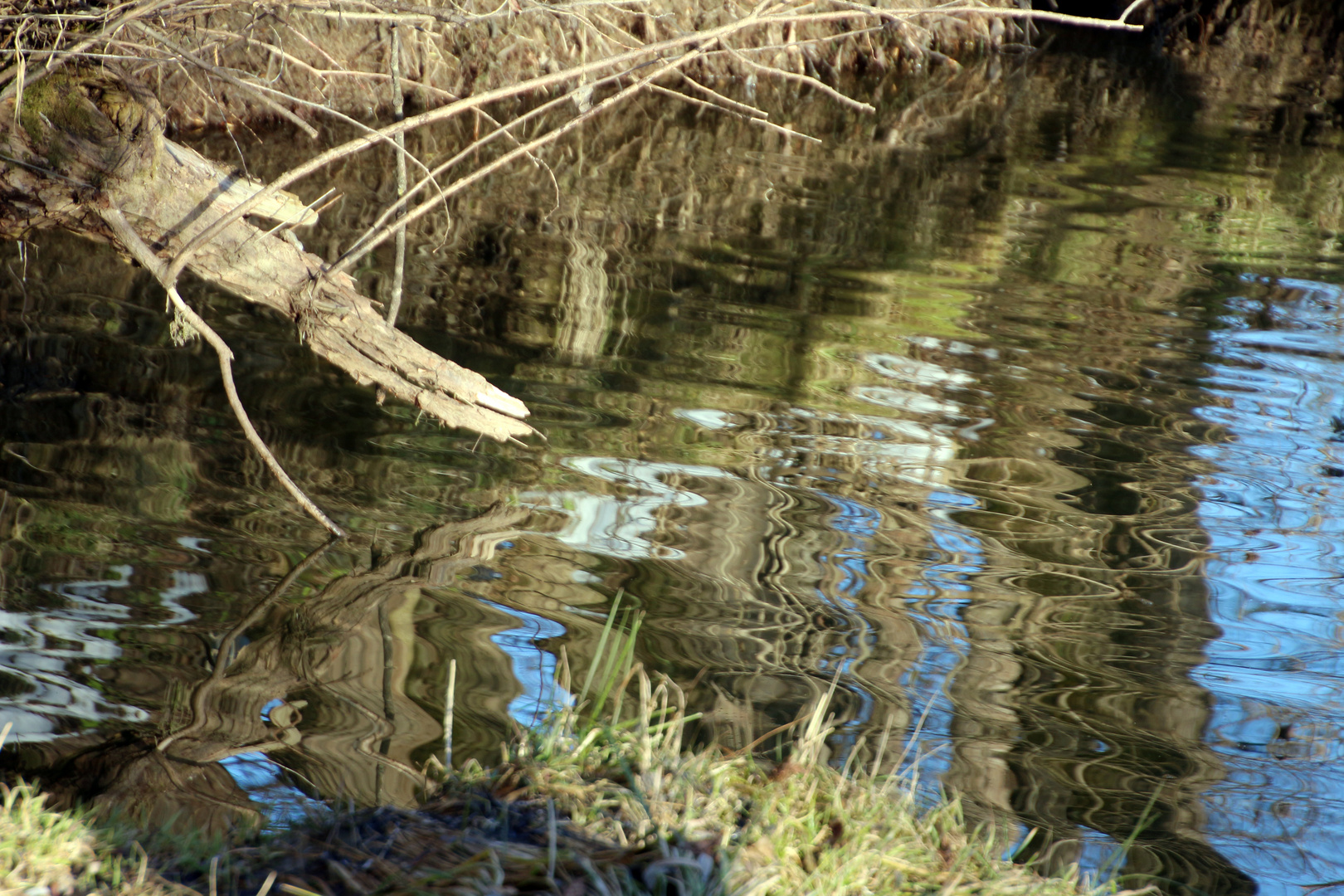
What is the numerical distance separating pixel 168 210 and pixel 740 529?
6.98ft

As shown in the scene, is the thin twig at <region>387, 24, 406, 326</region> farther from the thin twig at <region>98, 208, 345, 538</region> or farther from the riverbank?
the riverbank

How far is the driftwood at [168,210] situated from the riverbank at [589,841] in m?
1.75

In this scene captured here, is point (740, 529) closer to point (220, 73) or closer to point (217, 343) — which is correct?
point (217, 343)

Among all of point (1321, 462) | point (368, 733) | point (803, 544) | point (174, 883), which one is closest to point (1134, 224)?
point (1321, 462)

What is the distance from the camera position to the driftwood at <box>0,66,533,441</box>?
11.8 feet

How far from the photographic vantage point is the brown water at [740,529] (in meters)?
2.58

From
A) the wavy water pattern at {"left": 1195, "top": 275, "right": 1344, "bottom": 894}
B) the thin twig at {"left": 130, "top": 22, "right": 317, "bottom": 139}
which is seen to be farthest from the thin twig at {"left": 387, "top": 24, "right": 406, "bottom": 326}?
the wavy water pattern at {"left": 1195, "top": 275, "right": 1344, "bottom": 894}

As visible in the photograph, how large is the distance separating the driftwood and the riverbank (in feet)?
5.73

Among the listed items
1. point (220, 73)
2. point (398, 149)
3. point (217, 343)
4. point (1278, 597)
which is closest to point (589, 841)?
point (217, 343)

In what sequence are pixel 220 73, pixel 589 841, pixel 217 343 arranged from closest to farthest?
pixel 589 841, pixel 217 343, pixel 220 73

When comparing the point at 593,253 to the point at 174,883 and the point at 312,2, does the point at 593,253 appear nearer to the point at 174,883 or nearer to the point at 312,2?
the point at 312,2

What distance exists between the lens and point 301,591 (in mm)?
3111

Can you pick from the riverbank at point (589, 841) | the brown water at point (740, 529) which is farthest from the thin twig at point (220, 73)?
the riverbank at point (589, 841)

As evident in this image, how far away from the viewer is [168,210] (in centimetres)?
368
